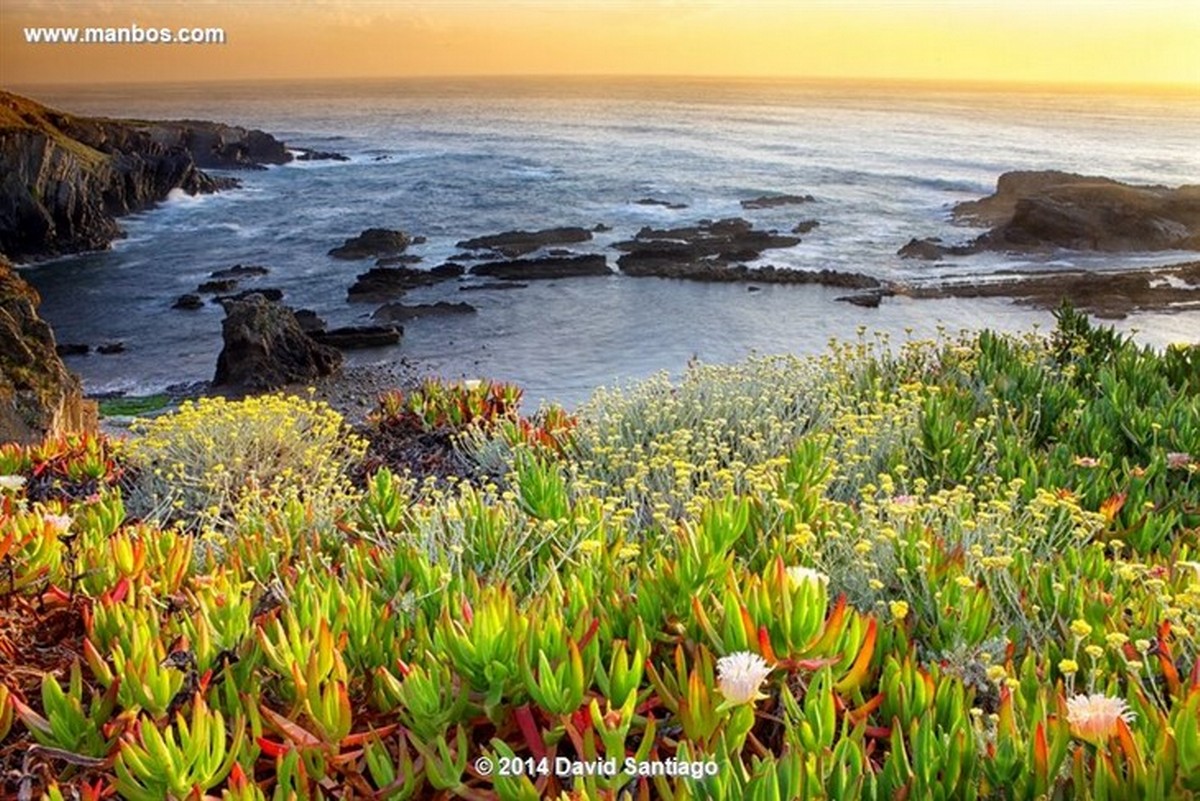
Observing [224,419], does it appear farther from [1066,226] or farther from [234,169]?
[234,169]

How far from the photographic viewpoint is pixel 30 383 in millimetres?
6434

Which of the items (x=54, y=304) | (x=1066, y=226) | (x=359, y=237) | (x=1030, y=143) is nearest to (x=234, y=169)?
(x=359, y=237)

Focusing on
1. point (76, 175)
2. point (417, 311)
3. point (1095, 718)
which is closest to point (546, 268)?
point (417, 311)

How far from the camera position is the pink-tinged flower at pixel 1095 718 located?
1.39 m

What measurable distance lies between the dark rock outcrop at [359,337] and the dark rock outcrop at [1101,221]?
11.5m

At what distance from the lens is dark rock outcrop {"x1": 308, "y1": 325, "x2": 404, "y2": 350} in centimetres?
1460

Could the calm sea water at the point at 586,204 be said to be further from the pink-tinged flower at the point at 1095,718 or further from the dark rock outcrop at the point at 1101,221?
the pink-tinged flower at the point at 1095,718

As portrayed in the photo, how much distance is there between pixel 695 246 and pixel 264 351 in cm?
981

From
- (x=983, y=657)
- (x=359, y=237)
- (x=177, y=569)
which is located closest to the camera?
(x=983, y=657)

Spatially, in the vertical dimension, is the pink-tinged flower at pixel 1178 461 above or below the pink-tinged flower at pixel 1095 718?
below

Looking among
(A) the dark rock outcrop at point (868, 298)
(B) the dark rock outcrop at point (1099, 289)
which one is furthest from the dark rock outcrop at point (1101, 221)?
(A) the dark rock outcrop at point (868, 298)

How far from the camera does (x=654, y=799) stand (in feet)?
5.05

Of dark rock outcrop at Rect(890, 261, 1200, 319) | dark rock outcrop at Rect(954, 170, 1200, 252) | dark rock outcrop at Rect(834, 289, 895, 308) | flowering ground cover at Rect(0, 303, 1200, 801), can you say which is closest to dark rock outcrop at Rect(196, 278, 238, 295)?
dark rock outcrop at Rect(834, 289, 895, 308)

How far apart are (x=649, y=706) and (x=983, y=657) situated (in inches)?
24.5
